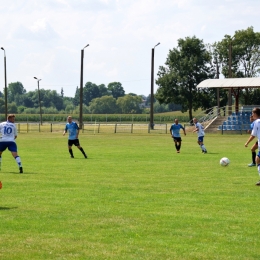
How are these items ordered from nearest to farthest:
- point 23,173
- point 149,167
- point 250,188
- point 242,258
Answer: point 242,258 < point 250,188 < point 23,173 < point 149,167

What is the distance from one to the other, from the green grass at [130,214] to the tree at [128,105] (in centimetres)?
13149

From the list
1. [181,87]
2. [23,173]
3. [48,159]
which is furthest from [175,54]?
[23,173]

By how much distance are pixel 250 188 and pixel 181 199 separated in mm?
2700

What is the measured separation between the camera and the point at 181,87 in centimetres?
8575

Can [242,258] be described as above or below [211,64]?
below

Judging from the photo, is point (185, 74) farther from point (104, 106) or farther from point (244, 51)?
point (104, 106)

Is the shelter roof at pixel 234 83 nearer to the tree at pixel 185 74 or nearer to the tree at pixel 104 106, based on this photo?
the tree at pixel 185 74

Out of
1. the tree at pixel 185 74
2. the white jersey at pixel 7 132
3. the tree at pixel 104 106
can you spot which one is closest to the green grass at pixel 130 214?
the white jersey at pixel 7 132

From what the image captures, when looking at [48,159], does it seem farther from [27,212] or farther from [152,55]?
[152,55]

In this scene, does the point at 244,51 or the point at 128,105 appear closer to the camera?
the point at 244,51

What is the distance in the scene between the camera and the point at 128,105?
154m

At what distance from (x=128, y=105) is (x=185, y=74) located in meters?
68.8

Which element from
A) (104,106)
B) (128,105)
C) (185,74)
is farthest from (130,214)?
(104,106)

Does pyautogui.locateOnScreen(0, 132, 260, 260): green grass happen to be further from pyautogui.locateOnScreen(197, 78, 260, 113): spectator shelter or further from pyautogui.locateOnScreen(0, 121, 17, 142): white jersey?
pyautogui.locateOnScreen(197, 78, 260, 113): spectator shelter
